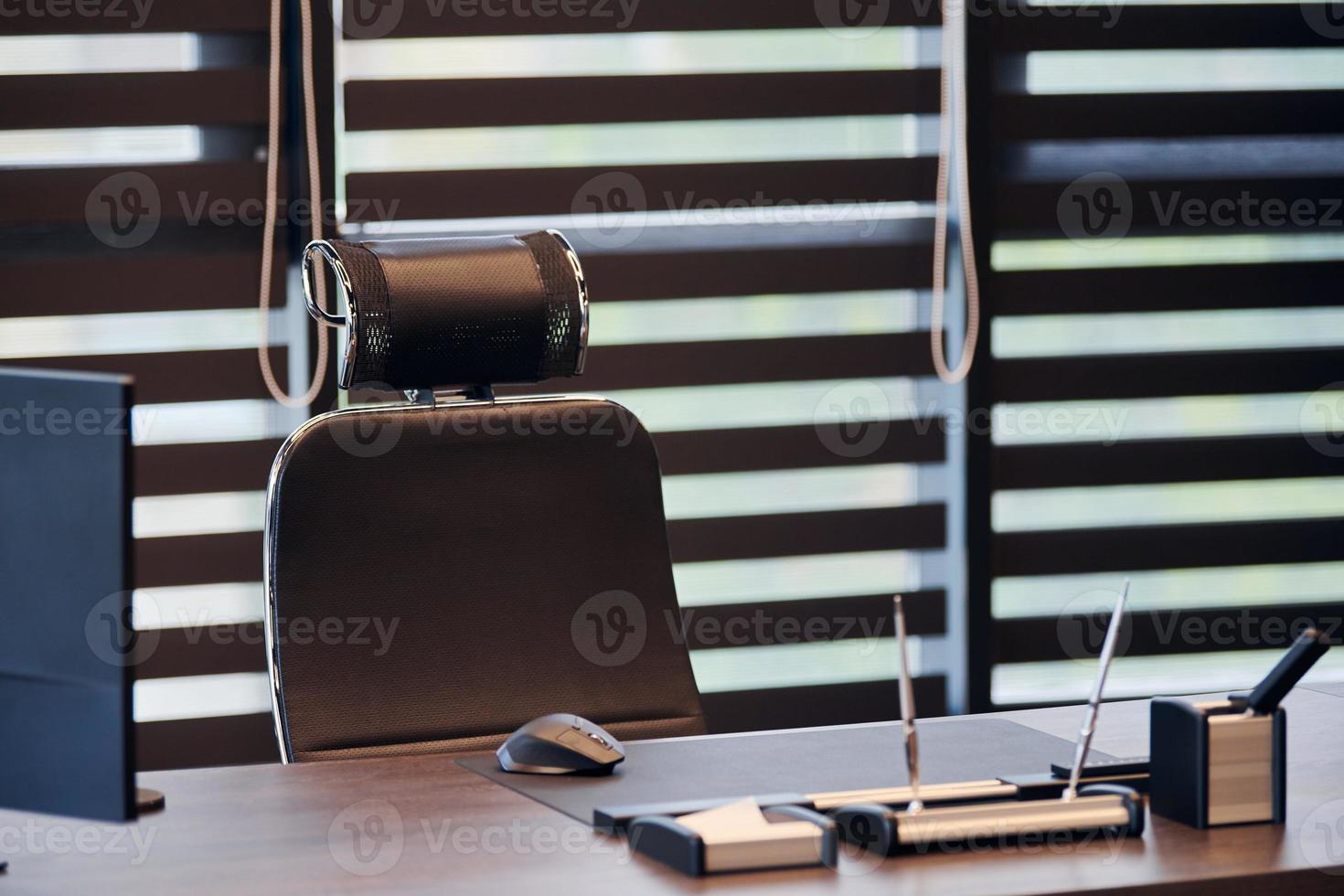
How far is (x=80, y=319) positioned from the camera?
312cm

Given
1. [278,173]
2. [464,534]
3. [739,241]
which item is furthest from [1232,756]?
[278,173]

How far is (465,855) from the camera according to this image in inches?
54.6

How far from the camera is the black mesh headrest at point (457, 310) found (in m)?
1.88

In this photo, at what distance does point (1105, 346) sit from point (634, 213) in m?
1.06

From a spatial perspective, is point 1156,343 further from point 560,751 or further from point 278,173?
point 560,751

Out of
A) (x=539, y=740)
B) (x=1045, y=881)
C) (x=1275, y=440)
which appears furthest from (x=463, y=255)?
(x=1275, y=440)

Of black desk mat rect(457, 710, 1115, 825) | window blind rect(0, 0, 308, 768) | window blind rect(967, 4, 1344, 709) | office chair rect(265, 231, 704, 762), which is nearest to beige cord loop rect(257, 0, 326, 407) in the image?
window blind rect(0, 0, 308, 768)

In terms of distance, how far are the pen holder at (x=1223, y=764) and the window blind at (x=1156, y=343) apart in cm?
203

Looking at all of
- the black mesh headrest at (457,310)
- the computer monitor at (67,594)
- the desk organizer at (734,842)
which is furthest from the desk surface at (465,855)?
the black mesh headrest at (457,310)

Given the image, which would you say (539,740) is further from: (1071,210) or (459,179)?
(1071,210)

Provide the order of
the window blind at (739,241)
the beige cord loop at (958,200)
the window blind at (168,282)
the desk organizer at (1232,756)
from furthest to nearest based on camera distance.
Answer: the beige cord loop at (958,200) → the window blind at (739,241) → the window blind at (168,282) → the desk organizer at (1232,756)

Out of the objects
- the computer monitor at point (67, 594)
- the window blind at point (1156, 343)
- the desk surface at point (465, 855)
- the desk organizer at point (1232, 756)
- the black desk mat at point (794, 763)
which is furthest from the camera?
the window blind at point (1156, 343)

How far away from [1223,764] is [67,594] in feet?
3.13

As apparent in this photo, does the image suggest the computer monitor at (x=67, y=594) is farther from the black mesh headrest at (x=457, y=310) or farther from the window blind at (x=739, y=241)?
the window blind at (x=739, y=241)
